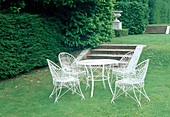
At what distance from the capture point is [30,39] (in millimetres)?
7633

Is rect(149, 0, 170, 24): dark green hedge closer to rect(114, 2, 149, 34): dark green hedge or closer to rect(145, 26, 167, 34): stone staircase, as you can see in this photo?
rect(145, 26, 167, 34): stone staircase

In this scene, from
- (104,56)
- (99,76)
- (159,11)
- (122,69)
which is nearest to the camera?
(99,76)

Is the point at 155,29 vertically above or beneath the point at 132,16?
beneath

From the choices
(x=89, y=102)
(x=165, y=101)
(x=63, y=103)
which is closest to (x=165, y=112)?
(x=165, y=101)

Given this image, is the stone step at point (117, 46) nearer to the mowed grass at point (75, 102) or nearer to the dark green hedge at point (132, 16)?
the mowed grass at point (75, 102)

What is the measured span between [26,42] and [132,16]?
12838 mm

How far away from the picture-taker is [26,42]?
7.48 m

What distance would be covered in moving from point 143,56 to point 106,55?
1506 mm

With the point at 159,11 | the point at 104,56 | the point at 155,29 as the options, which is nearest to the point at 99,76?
the point at 104,56

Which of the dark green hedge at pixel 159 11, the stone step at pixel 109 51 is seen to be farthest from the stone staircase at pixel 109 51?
the dark green hedge at pixel 159 11

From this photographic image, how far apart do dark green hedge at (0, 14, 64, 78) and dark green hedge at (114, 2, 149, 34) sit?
10.4 meters

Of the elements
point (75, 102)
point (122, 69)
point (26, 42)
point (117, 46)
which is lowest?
point (117, 46)

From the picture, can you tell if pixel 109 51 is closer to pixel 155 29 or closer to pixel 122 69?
pixel 122 69

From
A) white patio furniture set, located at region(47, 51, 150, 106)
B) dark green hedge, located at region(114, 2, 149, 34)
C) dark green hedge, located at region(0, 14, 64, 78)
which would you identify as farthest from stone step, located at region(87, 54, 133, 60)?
dark green hedge, located at region(114, 2, 149, 34)
